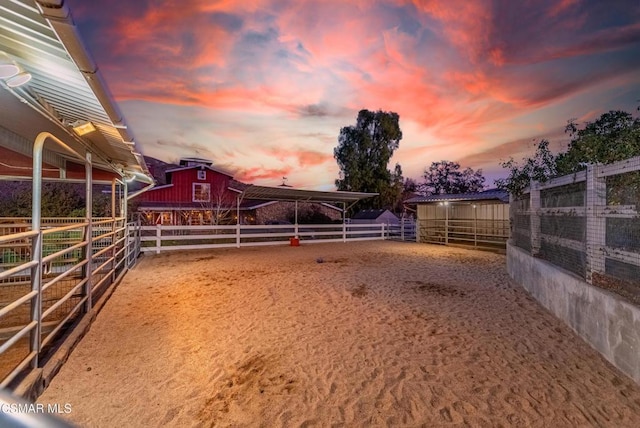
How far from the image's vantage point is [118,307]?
4801mm

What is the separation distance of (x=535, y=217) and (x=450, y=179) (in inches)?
1189

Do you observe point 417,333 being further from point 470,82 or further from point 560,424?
point 470,82

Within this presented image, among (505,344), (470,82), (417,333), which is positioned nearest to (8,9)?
(417,333)

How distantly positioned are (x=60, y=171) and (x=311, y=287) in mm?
6461

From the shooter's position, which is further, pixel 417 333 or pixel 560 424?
pixel 417 333

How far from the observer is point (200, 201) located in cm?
2155

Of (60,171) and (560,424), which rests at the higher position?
(60,171)

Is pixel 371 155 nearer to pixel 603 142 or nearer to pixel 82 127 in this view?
pixel 603 142

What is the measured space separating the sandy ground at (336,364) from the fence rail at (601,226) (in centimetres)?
86

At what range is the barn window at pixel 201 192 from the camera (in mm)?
21688

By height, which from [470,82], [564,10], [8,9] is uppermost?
[564,10]

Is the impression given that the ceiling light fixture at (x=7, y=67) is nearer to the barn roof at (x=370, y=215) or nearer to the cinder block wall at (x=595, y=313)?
the cinder block wall at (x=595, y=313)

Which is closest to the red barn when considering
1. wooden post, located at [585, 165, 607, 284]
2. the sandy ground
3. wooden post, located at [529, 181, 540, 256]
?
the sandy ground

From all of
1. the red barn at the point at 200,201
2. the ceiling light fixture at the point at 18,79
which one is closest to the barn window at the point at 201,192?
the red barn at the point at 200,201
